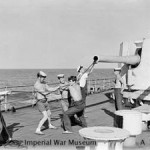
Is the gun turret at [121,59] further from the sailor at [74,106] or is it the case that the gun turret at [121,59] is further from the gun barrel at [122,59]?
Answer: the sailor at [74,106]

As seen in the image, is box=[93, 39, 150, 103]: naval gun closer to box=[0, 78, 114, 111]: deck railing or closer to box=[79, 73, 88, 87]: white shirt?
box=[79, 73, 88, 87]: white shirt

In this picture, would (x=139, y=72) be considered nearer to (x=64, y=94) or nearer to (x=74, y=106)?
(x=64, y=94)

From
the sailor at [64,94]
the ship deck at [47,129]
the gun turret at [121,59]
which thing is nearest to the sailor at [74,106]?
the ship deck at [47,129]

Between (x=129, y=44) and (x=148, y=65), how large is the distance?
1392mm

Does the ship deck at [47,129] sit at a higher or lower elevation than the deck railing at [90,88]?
lower

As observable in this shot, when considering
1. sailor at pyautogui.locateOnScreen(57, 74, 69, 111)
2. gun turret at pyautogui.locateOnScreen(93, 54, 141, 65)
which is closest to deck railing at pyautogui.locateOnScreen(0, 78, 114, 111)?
sailor at pyautogui.locateOnScreen(57, 74, 69, 111)

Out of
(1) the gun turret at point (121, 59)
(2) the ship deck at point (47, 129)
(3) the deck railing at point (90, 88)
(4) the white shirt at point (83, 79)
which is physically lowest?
(2) the ship deck at point (47, 129)

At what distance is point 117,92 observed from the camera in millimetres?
8555

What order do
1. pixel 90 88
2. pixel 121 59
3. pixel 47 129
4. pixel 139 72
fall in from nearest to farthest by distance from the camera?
pixel 47 129
pixel 121 59
pixel 139 72
pixel 90 88

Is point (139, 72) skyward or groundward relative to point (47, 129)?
skyward

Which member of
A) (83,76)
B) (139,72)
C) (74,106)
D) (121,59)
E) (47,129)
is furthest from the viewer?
(139,72)

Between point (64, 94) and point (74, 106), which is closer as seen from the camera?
point (74, 106)

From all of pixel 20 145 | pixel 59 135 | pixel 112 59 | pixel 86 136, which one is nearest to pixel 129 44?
pixel 112 59

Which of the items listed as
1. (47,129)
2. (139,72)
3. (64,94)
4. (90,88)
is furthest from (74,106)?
(90,88)
